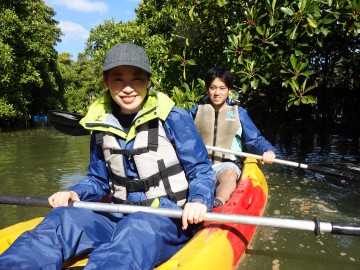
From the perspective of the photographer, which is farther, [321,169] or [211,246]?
[321,169]

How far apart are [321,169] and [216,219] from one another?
273 centimetres

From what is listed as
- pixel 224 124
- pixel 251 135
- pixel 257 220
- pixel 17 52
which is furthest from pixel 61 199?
pixel 17 52

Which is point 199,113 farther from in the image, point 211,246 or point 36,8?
point 36,8

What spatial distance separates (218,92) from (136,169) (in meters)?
1.83

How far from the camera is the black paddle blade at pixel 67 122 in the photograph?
3537 mm

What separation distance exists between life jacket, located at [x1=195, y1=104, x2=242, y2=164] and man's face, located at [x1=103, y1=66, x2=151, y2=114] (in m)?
1.77

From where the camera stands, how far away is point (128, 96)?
6.27ft

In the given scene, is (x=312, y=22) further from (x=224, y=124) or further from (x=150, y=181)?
(x=150, y=181)

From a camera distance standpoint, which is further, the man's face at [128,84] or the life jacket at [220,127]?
the life jacket at [220,127]

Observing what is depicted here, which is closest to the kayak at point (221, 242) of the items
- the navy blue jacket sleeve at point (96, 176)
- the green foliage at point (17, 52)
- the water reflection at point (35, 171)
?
the navy blue jacket sleeve at point (96, 176)

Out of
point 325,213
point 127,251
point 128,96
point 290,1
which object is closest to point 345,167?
point 325,213

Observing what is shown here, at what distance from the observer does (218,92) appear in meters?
3.58

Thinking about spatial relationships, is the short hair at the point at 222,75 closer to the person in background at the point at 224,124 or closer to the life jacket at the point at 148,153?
the person in background at the point at 224,124

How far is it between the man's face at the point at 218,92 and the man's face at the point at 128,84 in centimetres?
169
